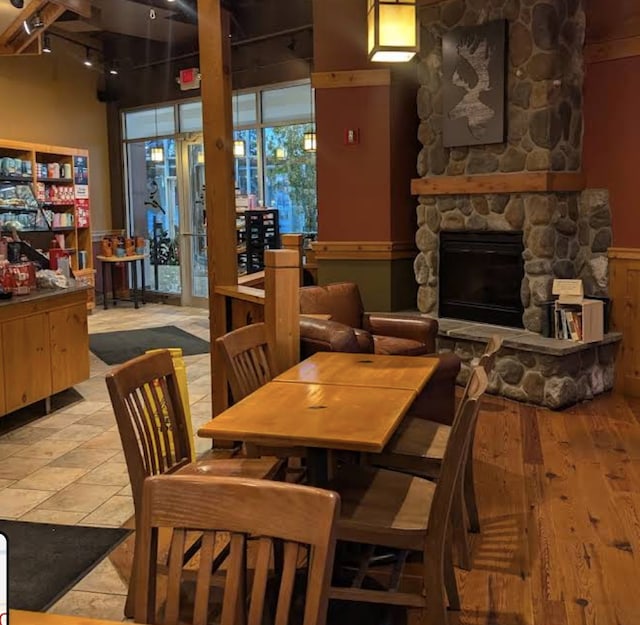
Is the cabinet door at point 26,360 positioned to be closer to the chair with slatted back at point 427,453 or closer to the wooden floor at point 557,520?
the chair with slatted back at point 427,453

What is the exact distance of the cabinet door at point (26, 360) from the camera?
4.71 m

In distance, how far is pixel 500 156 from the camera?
5.70m

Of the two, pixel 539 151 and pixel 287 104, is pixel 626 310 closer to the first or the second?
pixel 539 151

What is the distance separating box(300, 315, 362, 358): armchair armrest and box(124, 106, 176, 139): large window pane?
24.8 feet

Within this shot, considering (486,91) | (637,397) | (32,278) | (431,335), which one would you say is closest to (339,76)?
(486,91)

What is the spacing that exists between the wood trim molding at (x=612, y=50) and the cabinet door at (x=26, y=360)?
438 cm

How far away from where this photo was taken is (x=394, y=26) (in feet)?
11.9

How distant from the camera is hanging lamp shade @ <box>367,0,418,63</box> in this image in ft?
11.8

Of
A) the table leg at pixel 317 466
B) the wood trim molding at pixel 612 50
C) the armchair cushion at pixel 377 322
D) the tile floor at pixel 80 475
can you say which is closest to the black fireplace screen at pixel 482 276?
the armchair cushion at pixel 377 322

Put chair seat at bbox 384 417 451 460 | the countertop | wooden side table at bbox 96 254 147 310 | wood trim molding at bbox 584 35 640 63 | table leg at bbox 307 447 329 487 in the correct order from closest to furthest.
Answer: table leg at bbox 307 447 329 487 → chair seat at bbox 384 417 451 460 → the countertop → wood trim molding at bbox 584 35 640 63 → wooden side table at bbox 96 254 147 310

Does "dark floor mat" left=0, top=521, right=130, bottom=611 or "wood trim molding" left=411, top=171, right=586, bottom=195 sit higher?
"wood trim molding" left=411, top=171, right=586, bottom=195

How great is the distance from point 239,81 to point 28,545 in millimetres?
7363

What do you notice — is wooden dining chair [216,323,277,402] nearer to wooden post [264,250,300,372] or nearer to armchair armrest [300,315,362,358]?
wooden post [264,250,300,372]

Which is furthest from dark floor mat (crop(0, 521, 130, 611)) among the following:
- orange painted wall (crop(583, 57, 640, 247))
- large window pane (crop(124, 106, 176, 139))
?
large window pane (crop(124, 106, 176, 139))
